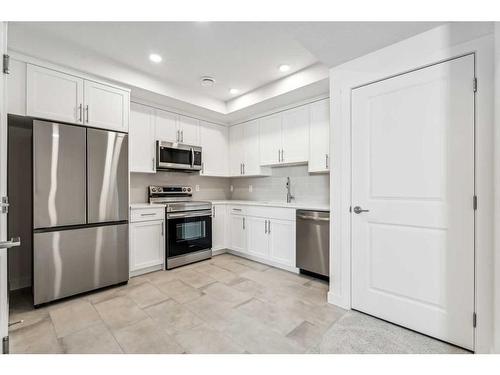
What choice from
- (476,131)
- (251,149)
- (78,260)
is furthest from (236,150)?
(476,131)

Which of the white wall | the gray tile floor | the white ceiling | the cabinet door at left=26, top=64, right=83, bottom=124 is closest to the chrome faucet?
the gray tile floor

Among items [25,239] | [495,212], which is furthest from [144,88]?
[495,212]

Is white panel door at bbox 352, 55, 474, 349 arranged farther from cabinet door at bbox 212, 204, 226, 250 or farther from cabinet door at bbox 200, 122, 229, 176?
cabinet door at bbox 200, 122, 229, 176

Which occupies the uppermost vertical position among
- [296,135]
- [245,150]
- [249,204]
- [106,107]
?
[106,107]

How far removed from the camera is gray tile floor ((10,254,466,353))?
1.70m

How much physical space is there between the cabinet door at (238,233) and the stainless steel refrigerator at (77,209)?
168 cm

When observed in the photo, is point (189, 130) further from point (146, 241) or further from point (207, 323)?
point (207, 323)

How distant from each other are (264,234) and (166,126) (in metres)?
2.19

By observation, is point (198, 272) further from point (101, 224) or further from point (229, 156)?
point (229, 156)

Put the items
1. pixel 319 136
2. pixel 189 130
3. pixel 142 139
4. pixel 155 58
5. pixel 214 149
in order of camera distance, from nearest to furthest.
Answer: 1. pixel 155 58
2. pixel 319 136
3. pixel 142 139
4. pixel 189 130
5. pixel 214 149

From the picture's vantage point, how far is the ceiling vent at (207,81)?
10.3 ft

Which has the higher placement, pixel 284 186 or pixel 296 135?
pixel 296 135

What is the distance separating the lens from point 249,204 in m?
3.71

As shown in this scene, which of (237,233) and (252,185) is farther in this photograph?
(252,185)
